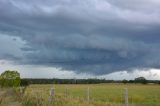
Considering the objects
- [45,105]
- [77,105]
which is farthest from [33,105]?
[77,105]

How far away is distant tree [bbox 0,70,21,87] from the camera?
60656 millimetres

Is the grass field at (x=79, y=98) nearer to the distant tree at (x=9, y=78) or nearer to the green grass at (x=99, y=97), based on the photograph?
the green grass at (x=99, y=97)

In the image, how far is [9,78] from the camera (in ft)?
206

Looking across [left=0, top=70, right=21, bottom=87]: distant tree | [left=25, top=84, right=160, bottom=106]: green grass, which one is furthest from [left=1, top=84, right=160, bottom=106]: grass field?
[left=0, top=70, right=21, bottom=87]: distant tree

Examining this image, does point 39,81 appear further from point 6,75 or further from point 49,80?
point 6,75

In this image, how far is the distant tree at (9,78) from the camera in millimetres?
60656

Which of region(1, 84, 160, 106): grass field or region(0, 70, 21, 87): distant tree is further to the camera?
region(0, 70, 21, 87): distant tree

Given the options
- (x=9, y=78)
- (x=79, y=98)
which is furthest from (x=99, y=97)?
(x=9, y=78)

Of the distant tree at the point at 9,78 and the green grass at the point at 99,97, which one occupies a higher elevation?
the distant tree at the point at 9,78

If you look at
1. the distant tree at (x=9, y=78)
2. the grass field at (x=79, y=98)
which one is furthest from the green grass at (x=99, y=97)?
the distant tree at (x=9, y=78)

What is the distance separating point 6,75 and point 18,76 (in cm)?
195

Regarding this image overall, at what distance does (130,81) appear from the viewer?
17600 centimetres

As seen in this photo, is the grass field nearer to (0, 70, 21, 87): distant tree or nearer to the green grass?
the green grass

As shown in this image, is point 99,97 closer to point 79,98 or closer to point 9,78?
point 79,98
